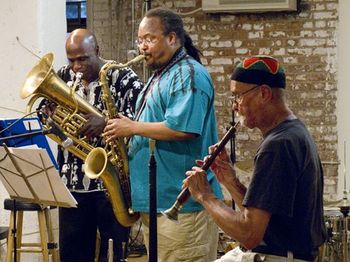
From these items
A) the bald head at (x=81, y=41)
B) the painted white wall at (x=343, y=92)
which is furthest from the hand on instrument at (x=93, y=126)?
the painted white wall at (x=343, y=92)

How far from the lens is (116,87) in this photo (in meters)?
3.82

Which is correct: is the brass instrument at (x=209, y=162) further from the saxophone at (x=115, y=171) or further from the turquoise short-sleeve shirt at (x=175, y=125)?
the saxophone at (x=115, y=171)

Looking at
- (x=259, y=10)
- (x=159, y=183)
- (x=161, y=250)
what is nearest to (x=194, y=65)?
(x=159, y=183)

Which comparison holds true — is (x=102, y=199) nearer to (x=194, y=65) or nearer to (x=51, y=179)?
(x=51, y=179)

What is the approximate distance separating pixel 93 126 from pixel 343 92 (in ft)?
9.61

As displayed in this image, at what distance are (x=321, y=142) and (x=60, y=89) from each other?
289cm

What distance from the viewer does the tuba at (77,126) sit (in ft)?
11.7

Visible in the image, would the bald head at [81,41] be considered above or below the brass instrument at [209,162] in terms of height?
above

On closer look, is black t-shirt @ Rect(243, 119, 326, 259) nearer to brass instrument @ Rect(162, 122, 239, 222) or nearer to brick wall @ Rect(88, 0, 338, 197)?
brass instrument @ Rect(162, 122, 239, 222)

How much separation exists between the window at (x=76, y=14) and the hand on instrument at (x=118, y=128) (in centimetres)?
409

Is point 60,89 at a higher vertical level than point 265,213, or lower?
higher

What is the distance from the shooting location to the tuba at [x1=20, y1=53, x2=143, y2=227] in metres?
3.56

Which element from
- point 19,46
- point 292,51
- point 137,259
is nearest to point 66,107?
point 19,46

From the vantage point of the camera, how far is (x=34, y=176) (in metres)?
3.49
